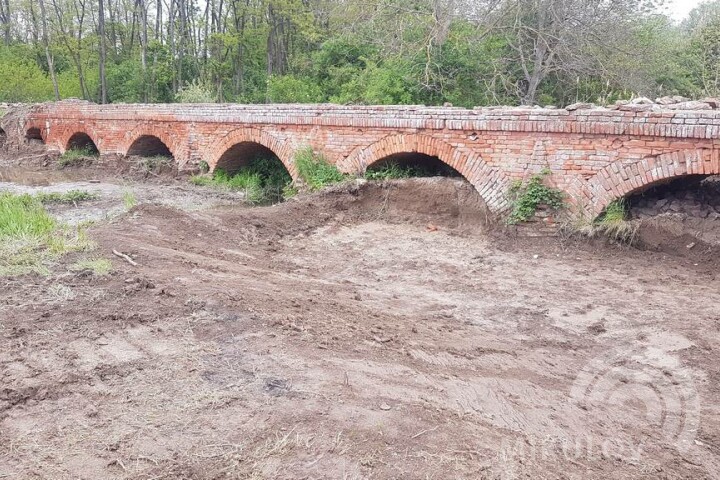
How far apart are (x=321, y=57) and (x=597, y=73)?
29.2ft

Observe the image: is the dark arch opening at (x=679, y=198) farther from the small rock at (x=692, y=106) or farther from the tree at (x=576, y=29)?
the tree at (x=576, y=29)

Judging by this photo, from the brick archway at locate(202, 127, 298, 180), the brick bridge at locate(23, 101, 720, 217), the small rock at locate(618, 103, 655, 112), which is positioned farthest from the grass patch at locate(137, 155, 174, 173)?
the small rock at locate(618, 103, 655, 112)

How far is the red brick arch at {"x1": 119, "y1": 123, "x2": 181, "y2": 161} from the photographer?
1378 cm

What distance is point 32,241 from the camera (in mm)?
5758

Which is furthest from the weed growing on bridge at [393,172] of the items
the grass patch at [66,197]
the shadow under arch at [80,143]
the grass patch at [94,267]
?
the shadow under arch at [80,143]

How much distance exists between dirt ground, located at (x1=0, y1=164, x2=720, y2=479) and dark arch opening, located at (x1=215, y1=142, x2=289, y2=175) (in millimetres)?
5801

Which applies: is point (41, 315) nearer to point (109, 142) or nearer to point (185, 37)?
point (109, 142)

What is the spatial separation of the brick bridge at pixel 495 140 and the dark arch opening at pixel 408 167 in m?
0.19

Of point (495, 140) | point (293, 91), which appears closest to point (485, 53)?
point (293, 91)

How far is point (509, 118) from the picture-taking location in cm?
795

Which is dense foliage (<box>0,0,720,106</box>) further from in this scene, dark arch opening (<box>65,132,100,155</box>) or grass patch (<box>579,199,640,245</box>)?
grass patch (<box>579,199,640,245</box>)

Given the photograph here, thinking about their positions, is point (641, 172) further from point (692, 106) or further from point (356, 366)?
point (356, 366)

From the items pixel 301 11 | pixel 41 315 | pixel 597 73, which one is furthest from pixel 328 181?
pixel 301 11

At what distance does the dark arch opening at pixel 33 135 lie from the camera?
64.8 feet
